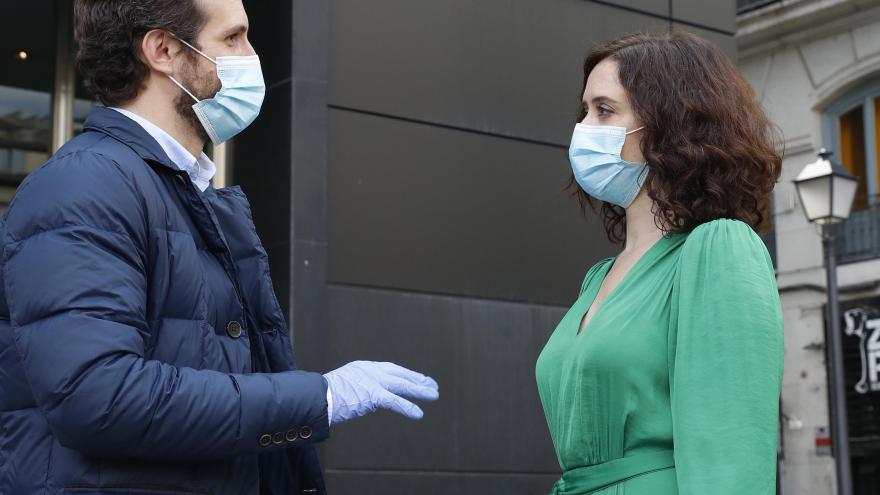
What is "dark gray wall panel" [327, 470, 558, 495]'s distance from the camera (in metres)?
6.23

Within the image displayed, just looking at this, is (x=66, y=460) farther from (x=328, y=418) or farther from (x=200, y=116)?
(x=200, y=116)

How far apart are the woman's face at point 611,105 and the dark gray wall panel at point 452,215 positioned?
3.24 meters

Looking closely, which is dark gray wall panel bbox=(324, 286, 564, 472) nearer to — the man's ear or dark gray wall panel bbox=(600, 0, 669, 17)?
dark gray wall panel bbox=(600, 0, 669, 17)

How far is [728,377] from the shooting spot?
263 centimetres

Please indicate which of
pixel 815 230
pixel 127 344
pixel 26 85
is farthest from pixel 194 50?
pixel 815 230

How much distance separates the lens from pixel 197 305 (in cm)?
259

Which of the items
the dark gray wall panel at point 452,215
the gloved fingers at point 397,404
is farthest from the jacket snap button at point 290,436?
the dark gray wall panel at point 452,215

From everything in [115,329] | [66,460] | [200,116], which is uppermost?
[200,116]

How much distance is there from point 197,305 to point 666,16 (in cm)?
611

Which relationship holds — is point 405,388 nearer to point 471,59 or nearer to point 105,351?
point 105,351

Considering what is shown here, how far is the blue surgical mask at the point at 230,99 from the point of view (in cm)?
298

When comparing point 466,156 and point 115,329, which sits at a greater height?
point 466,156

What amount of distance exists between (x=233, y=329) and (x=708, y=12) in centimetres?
635


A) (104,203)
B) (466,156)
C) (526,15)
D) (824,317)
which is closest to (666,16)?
(526,15)
